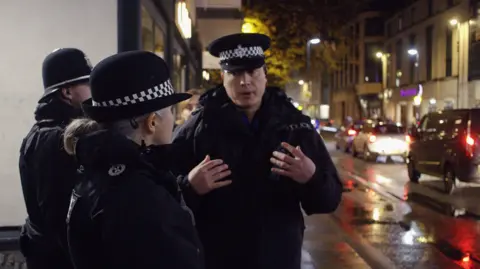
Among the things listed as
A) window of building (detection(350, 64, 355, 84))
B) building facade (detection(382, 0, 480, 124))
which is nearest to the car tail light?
building facade (detection(382, 0, 480, 124))

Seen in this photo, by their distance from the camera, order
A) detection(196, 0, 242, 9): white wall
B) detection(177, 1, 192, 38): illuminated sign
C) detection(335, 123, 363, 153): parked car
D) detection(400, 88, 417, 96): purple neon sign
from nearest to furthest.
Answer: detection(177, 1, 192, 38): illuminated sign, detection(196, 0, 242, 9): white wall, detection(335, 123, 363, 153): parked car, detection(400, 88, 417, 96): purple neon sign

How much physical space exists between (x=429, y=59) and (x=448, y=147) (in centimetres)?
3625

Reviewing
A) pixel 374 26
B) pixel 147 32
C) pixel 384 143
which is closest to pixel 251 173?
pixel 147 32

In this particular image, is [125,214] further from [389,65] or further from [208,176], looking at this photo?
[389,65]

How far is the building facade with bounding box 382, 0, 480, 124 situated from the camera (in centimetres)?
3909

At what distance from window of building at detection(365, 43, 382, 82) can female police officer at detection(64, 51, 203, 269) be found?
212 ft

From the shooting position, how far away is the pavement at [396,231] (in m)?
7.39

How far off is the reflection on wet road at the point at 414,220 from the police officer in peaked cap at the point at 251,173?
473cm

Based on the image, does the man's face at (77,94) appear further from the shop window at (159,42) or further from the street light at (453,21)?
the street light at (453,21)

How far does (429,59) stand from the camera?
158 ft

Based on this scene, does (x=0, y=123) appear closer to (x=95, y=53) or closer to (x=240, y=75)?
(x=95, y=53)

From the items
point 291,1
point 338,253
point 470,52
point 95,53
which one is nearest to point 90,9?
point 95,53

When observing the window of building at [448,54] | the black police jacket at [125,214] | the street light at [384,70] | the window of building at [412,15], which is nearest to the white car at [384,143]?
the window of building at [448,54]

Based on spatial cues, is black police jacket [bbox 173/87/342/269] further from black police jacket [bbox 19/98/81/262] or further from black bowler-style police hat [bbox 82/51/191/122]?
black bowler-style police hat [bbox 82/51/191/122]
